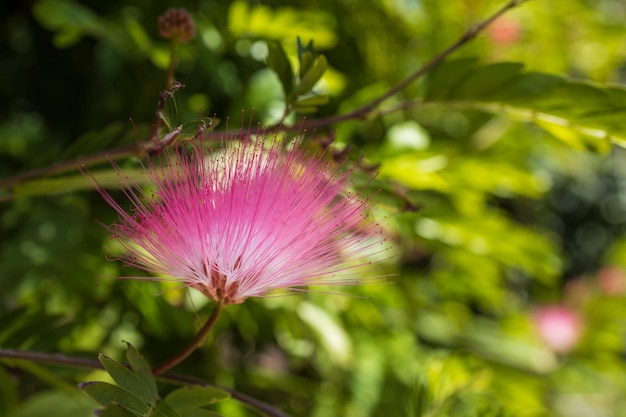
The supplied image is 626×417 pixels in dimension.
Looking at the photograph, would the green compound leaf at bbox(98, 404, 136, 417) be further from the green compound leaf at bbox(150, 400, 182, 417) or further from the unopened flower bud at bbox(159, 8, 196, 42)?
the unopened flower bud at bbox(159, 8, 196, 42)

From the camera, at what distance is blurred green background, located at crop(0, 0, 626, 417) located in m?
0.99

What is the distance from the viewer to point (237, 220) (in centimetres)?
65

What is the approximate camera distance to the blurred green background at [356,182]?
0.99 m

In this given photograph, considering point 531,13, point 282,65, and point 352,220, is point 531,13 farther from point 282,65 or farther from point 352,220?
point 352,220

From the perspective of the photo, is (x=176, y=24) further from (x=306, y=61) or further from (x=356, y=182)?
(x=356, y=182)

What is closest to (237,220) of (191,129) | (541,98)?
(191,129)

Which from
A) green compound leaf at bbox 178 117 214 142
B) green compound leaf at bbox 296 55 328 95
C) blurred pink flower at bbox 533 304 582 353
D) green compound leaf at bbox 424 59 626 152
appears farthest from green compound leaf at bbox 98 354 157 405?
blurred pink flower at bbox 533 304 582 353

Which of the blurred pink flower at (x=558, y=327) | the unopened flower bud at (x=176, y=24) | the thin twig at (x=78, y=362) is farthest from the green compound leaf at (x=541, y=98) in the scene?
the blurred pink flower at (x=558, y=327)

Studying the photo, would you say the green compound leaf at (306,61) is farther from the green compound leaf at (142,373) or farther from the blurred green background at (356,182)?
the green compound leaf at (142,373)

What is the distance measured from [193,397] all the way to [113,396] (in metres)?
0.10

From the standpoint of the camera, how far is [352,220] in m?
0.68

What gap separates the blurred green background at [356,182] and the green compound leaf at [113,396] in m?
0.24

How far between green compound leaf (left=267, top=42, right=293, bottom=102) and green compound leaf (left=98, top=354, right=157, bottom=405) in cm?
37

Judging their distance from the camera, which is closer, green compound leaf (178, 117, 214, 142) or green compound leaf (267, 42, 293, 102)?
green compound leaf (178, 117, 214, 142)
